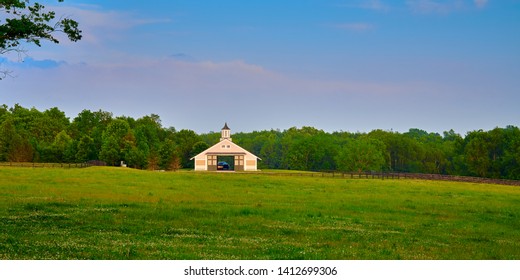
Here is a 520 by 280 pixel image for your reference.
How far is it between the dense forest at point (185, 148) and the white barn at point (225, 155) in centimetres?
651

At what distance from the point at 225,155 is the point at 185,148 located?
3014cm

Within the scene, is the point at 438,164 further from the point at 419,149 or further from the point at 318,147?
the point at 318,147

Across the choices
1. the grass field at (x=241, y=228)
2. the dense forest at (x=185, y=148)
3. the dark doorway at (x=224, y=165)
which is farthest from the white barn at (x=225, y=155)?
the grass field at (x=241, y=228)

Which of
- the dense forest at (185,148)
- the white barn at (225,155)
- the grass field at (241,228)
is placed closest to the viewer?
the grass field at (241,228)

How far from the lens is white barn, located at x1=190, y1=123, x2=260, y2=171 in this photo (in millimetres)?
123188

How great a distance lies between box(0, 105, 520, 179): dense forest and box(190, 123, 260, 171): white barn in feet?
21.4

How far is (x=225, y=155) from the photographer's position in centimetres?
12400

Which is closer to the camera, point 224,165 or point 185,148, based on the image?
point 224,165

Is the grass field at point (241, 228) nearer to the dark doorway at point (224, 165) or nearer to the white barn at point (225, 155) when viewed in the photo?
the white barn at point (225, 155)

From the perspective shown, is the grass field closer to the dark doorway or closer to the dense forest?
the dense forest

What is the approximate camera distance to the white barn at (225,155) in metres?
123

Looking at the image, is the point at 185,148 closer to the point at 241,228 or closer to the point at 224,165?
the point at 224,165

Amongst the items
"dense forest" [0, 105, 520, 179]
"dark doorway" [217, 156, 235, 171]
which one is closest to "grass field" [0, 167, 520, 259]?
"dense forest" [0, 105, 520, 179]

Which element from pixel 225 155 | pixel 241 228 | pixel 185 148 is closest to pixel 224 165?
pixel 185 148
